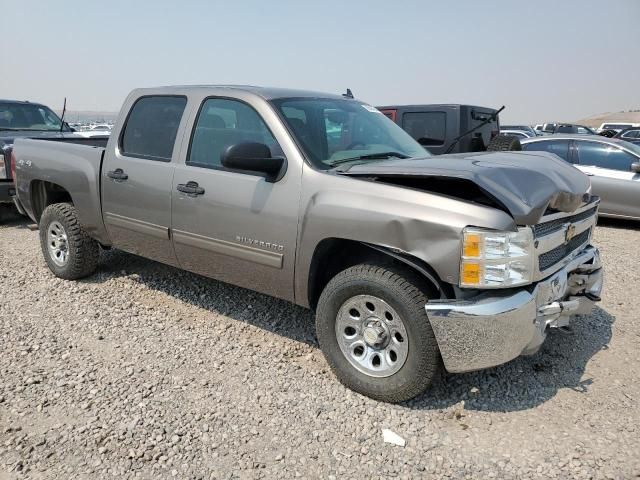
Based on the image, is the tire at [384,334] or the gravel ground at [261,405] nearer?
the gravel ground at [261,405]

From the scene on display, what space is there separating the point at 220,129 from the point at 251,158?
2.72ft

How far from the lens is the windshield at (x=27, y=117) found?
28.9 feet

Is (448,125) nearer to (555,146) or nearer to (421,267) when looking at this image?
(555,146)

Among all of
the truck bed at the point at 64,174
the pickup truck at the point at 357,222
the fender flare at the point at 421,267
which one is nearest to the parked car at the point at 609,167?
the pickup truck at the point at 357,222

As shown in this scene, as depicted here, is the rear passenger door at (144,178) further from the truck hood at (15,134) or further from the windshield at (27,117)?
the windshield at (27,117)

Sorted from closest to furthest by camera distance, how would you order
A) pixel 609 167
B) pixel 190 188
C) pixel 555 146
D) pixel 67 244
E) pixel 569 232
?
pixel 569 232 → pixel 190 188 → pixel 67 244 → pixel 609 167 → pixel 555 146

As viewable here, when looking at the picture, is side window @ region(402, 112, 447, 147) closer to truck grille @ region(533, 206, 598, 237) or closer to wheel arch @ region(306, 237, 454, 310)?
truck grille @ region(533, 206, 598, 237)

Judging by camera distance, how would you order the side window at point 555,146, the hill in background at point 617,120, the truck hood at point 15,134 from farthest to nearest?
1. the hill in background at point 617,120
2. the side window at point 555,146
3. the truck hood at point 15,134

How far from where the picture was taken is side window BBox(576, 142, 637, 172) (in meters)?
8.49

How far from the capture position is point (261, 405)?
314 centimetres

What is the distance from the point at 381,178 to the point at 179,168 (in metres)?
1.67

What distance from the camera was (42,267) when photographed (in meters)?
5.65

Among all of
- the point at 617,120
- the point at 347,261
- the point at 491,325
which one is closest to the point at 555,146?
the point at 347,261

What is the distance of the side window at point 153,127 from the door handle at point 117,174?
0.54 ft
